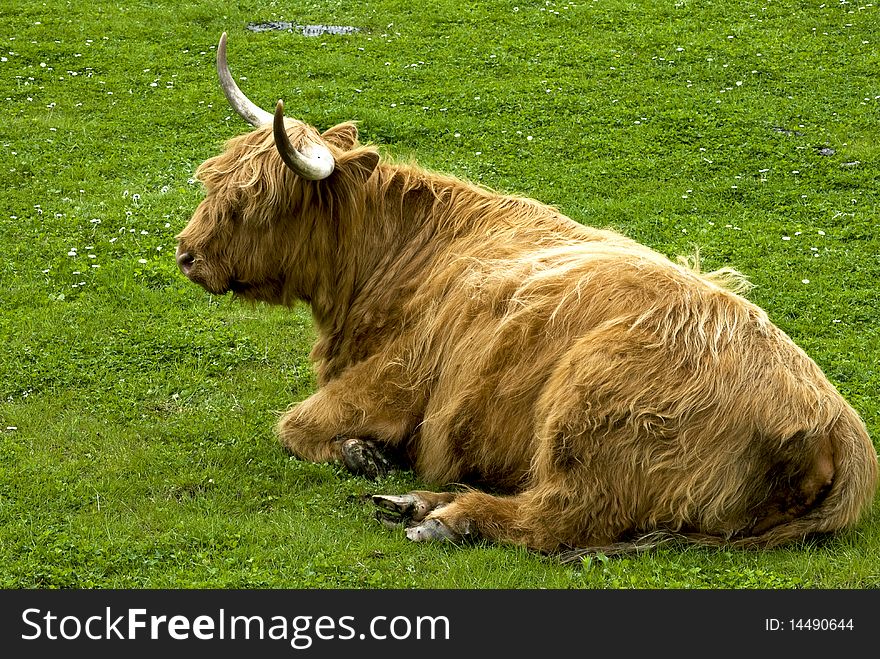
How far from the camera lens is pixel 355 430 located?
230 inches

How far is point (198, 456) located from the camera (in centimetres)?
597

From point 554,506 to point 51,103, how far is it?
9.61 meters

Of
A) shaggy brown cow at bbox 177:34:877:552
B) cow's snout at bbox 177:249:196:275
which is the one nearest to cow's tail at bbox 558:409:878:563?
shaggy brown cow at bbox 177:34:877:552

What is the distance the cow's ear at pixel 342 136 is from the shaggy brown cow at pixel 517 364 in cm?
1

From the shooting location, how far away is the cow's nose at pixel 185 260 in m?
6.05

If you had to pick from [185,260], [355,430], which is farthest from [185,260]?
[355,430]

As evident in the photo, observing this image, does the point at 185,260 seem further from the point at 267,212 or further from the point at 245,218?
the point at 267,212

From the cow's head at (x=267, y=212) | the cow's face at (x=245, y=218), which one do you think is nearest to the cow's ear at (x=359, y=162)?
the cow's head at (x=267, y=212)

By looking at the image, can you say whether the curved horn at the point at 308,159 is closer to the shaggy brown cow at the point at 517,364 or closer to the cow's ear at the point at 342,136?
the shaggy brown cow at the point at 517,364

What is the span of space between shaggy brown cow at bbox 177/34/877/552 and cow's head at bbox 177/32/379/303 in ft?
0.04

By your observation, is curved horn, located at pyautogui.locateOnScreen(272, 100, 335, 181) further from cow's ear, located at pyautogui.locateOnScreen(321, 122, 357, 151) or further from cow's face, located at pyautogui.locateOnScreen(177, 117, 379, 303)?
cow's ear, located at pyautogui.locateOnScreen(321, 122, 357, 151)

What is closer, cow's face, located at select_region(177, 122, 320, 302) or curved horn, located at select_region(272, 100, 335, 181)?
curved horn, located at select_region(272, 100, 335, 181)

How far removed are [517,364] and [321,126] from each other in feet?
23.2

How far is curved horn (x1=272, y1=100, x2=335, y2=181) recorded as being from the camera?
555cm
